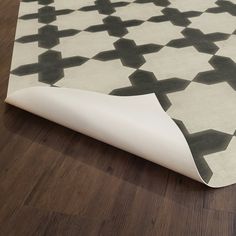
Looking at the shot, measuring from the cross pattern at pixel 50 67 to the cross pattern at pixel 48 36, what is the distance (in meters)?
0.23

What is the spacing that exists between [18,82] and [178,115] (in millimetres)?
1146

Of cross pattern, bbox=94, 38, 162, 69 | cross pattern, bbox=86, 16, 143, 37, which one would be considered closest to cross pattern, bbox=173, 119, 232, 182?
cross pattern, bbox=94, 38, 162, 69

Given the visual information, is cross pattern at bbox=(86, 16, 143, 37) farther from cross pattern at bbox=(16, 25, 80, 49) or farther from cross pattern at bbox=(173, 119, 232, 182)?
cross pattern at bbox=(173, 119, 232, 182)

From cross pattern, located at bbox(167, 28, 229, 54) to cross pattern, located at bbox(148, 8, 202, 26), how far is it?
23 centimetres

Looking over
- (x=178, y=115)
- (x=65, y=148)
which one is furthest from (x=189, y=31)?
(x=65, y=148)

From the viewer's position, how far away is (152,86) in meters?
2.30

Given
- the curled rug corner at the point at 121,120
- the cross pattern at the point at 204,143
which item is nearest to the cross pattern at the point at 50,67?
the curled rug corner at the point at 121,120

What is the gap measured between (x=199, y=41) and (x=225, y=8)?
75cm

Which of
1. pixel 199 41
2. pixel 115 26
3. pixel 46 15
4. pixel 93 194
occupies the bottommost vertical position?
pixel 46 15

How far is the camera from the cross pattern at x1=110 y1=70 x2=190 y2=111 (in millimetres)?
2235

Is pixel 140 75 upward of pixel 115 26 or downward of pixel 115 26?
upward

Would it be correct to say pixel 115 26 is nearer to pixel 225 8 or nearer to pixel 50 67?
pixel 50 67

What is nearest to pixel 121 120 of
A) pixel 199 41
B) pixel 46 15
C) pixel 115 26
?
pixel 199 41

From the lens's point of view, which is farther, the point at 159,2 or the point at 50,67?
the point at 159,2
